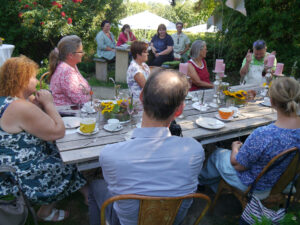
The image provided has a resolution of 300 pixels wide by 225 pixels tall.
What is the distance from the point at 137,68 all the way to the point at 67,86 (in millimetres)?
1004

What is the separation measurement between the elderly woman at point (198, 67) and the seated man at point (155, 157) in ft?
8.34

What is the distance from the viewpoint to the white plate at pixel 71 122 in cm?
216

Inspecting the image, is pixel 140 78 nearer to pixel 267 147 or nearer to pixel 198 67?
pixel 198 67

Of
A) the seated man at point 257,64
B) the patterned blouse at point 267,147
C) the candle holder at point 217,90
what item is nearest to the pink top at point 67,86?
the candle holder at point 217,90

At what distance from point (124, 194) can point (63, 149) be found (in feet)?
2.76

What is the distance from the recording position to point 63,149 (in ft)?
5.98

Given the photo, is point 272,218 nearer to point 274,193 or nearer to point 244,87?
point 274,193

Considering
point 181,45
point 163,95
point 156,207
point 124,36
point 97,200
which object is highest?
point 124,36

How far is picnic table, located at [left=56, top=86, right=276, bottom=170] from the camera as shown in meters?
1.79

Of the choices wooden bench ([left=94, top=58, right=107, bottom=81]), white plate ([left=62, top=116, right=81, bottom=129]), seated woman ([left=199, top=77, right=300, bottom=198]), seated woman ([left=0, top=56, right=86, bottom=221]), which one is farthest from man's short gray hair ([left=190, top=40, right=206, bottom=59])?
wooden bench ([left=94, top=58, right=107, bottom=81])

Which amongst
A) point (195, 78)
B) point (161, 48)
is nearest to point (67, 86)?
point (195, 78)

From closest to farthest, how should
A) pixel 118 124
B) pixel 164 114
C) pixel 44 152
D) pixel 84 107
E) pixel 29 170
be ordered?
pixel 164 114 → pixel 29 170 → pixel 44 152 → pixel 118 124 → pixel 84 107

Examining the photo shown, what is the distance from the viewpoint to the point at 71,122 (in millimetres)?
2223

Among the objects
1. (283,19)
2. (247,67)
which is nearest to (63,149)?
(247,67)
